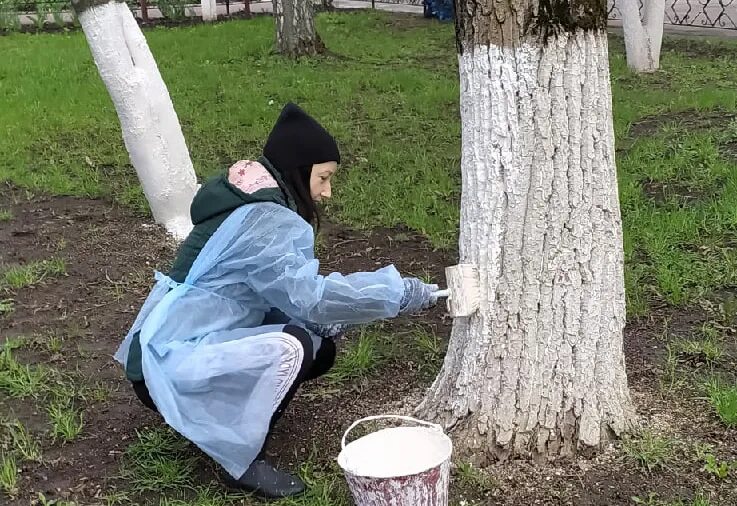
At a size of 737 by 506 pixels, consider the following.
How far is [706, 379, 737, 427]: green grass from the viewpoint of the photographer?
302 cm

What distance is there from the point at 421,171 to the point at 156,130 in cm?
180

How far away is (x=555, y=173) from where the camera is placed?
2.66 meters

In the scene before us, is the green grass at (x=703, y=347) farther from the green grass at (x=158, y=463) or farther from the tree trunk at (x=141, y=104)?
the tree trunk at (x=141, y=104)

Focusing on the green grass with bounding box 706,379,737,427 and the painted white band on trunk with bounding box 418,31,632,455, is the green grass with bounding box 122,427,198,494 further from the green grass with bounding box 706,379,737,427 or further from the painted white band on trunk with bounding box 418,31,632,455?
the green grass with bounding box 706,379,737,427

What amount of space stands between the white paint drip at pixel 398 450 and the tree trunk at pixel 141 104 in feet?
9.36

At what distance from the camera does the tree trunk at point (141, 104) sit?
4.97m

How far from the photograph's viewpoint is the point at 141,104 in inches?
198

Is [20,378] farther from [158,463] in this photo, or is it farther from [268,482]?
[268,482]

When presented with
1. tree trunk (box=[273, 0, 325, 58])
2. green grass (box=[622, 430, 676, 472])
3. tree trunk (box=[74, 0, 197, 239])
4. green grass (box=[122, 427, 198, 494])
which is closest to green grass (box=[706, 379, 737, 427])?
green grass (box=[622, 430, 676, 472])

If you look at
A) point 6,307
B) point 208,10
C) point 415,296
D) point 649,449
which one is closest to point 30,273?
point 6,307

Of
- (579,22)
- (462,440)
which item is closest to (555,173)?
(579,22)

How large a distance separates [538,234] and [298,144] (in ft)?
2.47

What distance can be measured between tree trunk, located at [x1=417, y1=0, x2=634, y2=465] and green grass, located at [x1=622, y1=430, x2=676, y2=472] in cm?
6

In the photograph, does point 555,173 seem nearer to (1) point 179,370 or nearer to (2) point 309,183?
(2) point 309,183
